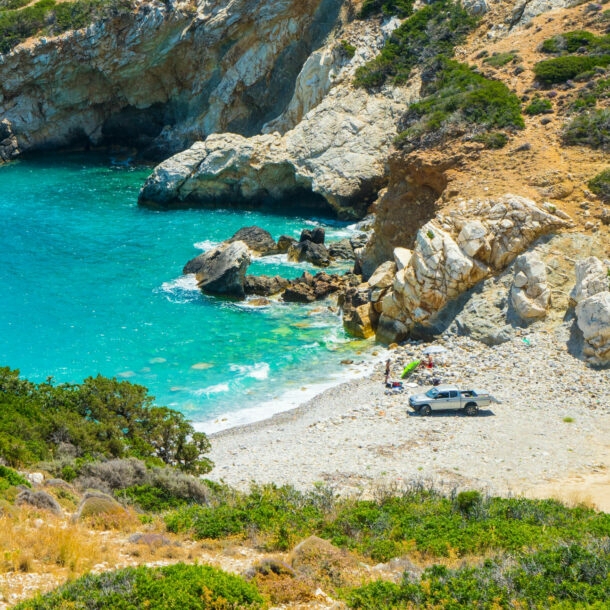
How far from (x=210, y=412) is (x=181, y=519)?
52.5 feet

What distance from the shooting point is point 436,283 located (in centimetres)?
3703

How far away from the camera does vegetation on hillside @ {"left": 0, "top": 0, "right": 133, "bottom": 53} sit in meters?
76.5

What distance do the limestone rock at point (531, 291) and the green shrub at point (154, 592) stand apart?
25.0 m

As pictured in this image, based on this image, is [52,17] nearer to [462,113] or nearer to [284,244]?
[284,244]

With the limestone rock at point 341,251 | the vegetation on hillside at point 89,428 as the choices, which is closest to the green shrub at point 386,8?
the limestone rock at point 341,251

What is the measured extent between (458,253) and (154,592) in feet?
91.5

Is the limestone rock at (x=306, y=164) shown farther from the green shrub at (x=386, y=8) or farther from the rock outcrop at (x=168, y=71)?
the rock outcrop at (x=168, y=71)

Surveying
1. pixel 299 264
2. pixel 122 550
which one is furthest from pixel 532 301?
pixel 122 550

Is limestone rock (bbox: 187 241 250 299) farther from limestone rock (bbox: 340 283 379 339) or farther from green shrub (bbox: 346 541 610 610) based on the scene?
green shrub (bbox: 346 541 610 610)

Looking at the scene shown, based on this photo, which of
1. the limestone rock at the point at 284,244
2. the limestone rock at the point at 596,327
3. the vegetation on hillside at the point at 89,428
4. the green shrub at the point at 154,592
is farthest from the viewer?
the limestone rock at the point at 284,244

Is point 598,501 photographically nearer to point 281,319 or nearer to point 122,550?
point 122,550

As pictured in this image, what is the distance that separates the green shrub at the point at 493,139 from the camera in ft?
136

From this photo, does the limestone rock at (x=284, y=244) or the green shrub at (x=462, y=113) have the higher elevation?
the green shrub at (x=462, y=113)

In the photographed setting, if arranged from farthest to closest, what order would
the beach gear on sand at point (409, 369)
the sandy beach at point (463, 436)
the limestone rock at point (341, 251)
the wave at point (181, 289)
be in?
the limestone rock at point (341, 251), the wave at point (181, 289), the beach gear on sand at point (409, 369), the sandy beach at point (463, 436)
